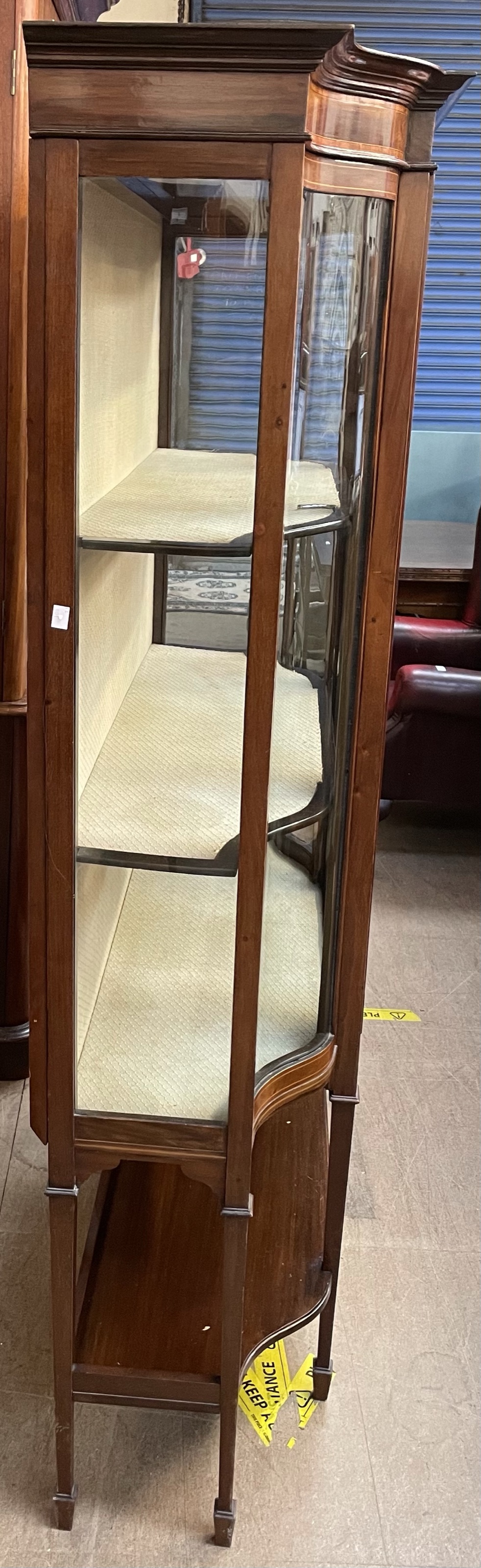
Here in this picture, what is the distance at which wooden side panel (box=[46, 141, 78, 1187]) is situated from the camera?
3.54 ft

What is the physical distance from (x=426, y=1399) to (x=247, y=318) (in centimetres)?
160

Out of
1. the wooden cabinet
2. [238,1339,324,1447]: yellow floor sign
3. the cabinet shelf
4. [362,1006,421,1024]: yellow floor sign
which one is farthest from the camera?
[362,1006,421,1024]: yellow floor sign

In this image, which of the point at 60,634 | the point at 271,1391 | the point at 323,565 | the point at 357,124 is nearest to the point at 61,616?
the point at 60,634

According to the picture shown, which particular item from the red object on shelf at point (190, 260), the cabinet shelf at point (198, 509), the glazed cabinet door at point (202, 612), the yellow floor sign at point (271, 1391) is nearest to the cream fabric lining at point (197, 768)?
the glazed cabinet door at point (202, 612)

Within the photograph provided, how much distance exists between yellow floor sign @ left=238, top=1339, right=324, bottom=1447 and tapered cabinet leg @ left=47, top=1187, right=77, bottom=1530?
294 millimetres

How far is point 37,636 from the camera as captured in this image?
121 cm

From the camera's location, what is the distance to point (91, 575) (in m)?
1.25

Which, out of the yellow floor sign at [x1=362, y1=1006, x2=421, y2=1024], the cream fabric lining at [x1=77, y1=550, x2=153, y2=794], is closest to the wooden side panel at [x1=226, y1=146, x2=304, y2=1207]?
the cream fabric lining at [x1=77, y1=550, x2=153, y2=794]

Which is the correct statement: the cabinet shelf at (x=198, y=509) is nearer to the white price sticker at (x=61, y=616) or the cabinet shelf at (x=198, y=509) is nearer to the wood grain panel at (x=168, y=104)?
the white price sticker at (x=61, y=616)

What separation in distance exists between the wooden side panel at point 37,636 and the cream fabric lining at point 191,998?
54mm

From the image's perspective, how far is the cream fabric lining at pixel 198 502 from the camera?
1159 mm

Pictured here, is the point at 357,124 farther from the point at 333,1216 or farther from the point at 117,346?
the point at 333,1216

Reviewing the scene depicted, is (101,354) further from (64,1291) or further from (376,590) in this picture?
(64,1291)

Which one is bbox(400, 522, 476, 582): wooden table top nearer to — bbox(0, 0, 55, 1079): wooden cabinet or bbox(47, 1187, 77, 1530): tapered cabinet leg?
bbox(0, 0, 55, 1079): wooden cabinet
